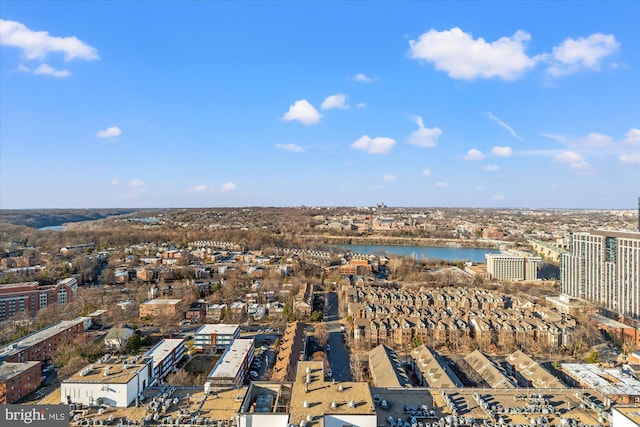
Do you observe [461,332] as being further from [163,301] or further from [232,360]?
[163,301]

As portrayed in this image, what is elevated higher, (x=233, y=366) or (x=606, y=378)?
(x=233, y=366)

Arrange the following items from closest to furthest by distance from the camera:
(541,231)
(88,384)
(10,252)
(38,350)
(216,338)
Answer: (88,384) < (38,350) < (216,338) < (10,252) < (541,231)

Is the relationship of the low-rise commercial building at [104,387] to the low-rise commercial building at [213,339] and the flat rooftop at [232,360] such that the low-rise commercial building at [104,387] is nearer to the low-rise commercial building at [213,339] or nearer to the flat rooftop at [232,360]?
the flat rooftop at [232,360]

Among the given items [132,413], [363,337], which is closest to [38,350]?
[132,413]

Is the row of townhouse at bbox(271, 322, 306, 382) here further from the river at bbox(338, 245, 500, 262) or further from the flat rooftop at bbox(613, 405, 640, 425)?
→ the river at bbox(338, 245, 500, 262)

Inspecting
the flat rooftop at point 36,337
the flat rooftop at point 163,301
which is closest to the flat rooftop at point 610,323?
the flat rooftop at point 163,301

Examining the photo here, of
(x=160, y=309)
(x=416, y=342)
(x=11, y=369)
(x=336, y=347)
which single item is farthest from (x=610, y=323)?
(x=11, y=369)

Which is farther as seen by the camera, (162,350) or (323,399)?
(162,350)

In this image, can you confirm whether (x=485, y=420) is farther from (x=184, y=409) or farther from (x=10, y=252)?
(x=10, y=252)
